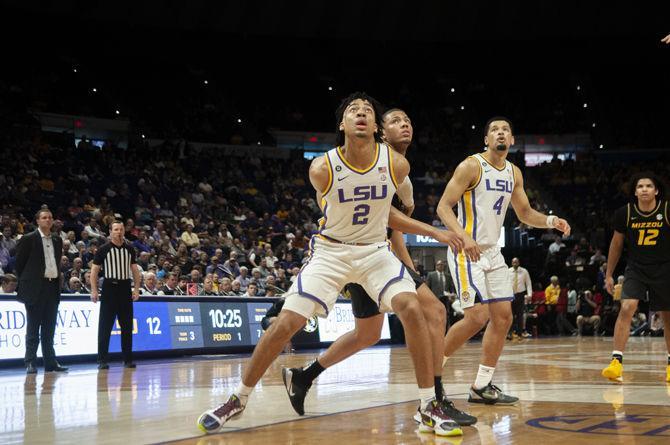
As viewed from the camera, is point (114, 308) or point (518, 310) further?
point (518, 310)

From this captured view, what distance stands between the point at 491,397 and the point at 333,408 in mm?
1135

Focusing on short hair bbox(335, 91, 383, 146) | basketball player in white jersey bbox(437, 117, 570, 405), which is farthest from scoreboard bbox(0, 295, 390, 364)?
short hair bbox(335, 91, 383, 146)

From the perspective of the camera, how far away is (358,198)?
4.93 metres

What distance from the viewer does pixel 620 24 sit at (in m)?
31.3

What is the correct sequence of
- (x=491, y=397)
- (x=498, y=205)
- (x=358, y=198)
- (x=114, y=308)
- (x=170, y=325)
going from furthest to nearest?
(x=170, y=325), (x=114, y=308), (x=498, y=205), (x=491, y=397), (x=358, y=198)

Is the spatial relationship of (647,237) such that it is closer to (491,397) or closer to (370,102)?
(491,397)

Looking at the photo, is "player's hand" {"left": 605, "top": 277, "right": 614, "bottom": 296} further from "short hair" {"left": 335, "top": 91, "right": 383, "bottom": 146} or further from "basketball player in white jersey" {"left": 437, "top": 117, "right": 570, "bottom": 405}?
"short hair" {"left": 335, "top": 91, "right": 383, "bottom": 146}

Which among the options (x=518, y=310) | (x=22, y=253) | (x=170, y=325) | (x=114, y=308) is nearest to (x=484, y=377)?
(x=114, y=308)

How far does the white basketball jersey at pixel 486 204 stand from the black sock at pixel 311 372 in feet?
5.41

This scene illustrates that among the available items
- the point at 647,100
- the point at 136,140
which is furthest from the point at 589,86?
the point at 136,140

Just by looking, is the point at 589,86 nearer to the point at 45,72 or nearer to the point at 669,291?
the point at 45,72

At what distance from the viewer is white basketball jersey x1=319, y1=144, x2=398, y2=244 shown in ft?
16.2

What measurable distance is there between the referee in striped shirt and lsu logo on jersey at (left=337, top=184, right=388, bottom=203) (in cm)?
667

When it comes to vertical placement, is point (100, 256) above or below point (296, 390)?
above
